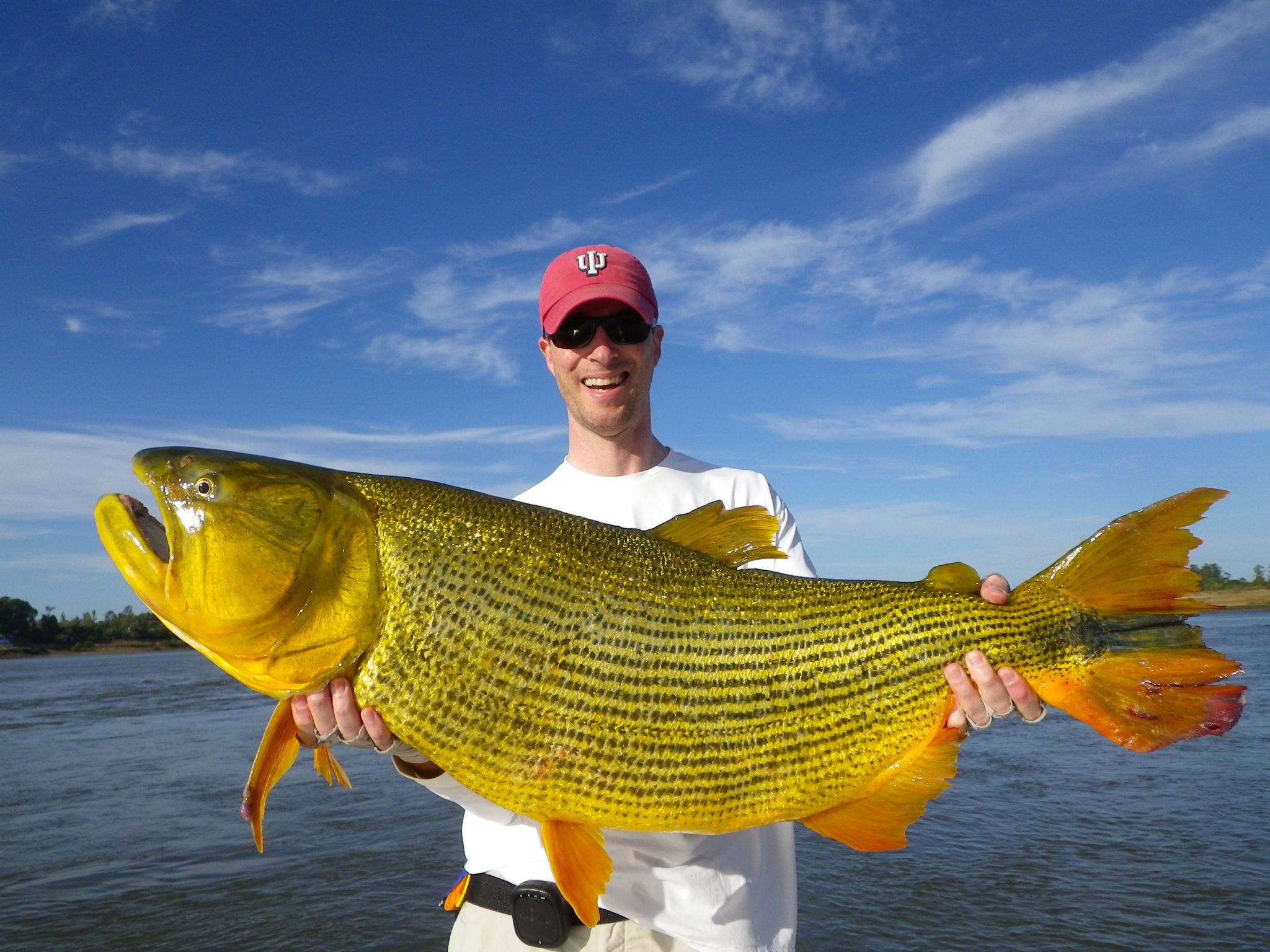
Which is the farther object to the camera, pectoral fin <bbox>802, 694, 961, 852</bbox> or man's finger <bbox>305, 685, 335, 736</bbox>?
pectoral fin <bbox>802, 694, 961, 852</bbox>

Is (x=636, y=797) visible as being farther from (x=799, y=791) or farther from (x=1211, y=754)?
(x=1211, y=754)

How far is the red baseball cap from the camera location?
4156 millimetres

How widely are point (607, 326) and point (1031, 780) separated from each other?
556 inches

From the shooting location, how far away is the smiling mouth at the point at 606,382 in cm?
412

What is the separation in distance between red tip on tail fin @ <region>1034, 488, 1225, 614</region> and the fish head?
8.80ft

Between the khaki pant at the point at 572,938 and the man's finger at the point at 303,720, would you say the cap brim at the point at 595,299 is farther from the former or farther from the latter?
the khaki pant at the point at 572,938

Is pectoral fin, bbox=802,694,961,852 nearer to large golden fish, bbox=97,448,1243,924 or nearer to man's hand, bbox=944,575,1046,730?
large golden fish, bbox=97,448,1243,924

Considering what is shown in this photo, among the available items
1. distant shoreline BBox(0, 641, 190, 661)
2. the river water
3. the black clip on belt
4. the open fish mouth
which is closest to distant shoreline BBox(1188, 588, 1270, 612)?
the river water

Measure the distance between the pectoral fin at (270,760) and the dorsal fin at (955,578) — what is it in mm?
2468

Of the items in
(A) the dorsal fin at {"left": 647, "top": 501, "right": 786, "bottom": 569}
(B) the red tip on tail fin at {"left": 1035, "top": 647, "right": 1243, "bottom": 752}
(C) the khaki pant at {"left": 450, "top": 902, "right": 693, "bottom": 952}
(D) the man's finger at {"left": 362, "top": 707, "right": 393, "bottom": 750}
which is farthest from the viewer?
(C) the khaki pant at {"left": 450, "top": 902, "right": 693, "bottom": 952}

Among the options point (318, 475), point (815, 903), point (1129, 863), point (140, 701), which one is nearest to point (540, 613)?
point (318, 475)

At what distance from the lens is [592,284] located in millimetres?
4172

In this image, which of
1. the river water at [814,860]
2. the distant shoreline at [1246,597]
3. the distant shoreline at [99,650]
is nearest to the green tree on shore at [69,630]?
the distant shoreline at [99,650]

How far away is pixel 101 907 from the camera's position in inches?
403
